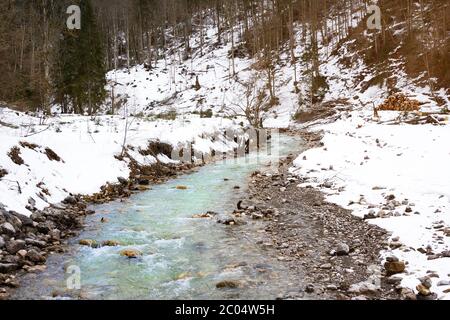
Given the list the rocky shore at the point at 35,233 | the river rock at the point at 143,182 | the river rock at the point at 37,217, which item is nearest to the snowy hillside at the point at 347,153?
the river rock at the point at 37,217

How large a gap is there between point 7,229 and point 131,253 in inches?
82.0

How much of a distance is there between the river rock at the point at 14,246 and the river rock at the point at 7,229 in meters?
0.32

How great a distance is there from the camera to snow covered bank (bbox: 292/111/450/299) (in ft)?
18.7

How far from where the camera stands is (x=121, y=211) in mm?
9367

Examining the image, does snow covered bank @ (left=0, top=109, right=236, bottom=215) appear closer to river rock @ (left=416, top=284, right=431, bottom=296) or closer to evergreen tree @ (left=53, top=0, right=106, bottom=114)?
river rock @ (left=416, top=284, right=431, bottom=296)

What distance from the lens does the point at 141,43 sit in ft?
190

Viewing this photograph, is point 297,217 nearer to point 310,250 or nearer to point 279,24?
point 310,250

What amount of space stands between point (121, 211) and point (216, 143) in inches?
389

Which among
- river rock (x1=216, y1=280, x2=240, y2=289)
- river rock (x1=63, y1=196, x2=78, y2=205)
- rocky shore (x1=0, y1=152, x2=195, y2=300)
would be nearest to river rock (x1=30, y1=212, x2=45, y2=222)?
rocky shore (x1=0, y1=152, x2=195, y2=300)

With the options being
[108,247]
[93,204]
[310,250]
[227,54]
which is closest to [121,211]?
[93,204]

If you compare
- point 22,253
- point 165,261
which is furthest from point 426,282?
point 22,253

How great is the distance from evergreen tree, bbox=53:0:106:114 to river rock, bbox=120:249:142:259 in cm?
2478

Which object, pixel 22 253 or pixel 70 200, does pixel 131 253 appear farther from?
pixel 70 200

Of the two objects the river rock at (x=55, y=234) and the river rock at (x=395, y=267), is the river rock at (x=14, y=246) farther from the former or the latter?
the river rock at (x=395, y=267)
